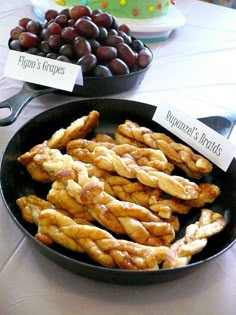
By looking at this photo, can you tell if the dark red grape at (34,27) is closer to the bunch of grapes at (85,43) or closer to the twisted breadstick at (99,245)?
the bunch of grapes at (85,43)

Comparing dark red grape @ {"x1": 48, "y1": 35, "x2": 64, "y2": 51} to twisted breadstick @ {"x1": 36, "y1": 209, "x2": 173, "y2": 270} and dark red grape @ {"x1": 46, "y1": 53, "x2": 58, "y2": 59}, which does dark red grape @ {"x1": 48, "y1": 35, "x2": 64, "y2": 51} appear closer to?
dark red grape @ {"x1": 46, "y1": 53, "x2": 58, "y2": 59}

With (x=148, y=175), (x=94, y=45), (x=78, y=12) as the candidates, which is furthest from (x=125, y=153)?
(x=78, y=12)

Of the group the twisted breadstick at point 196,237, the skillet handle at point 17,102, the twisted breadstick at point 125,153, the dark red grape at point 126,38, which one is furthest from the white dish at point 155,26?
the twisted breadstick at point 196,237

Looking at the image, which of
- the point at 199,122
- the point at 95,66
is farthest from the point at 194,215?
the point at 95,66

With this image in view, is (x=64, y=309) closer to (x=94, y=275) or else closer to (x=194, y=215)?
(x=94, y=275)

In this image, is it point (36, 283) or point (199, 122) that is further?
point (199, 122)

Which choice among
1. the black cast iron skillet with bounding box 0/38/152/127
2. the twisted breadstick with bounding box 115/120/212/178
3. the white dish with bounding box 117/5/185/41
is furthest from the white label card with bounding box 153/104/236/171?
the white dish with bounding box 117/5/185/41

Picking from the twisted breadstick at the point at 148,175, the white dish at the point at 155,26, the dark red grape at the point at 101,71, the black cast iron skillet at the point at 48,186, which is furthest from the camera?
the white dish at the point at 155,26
